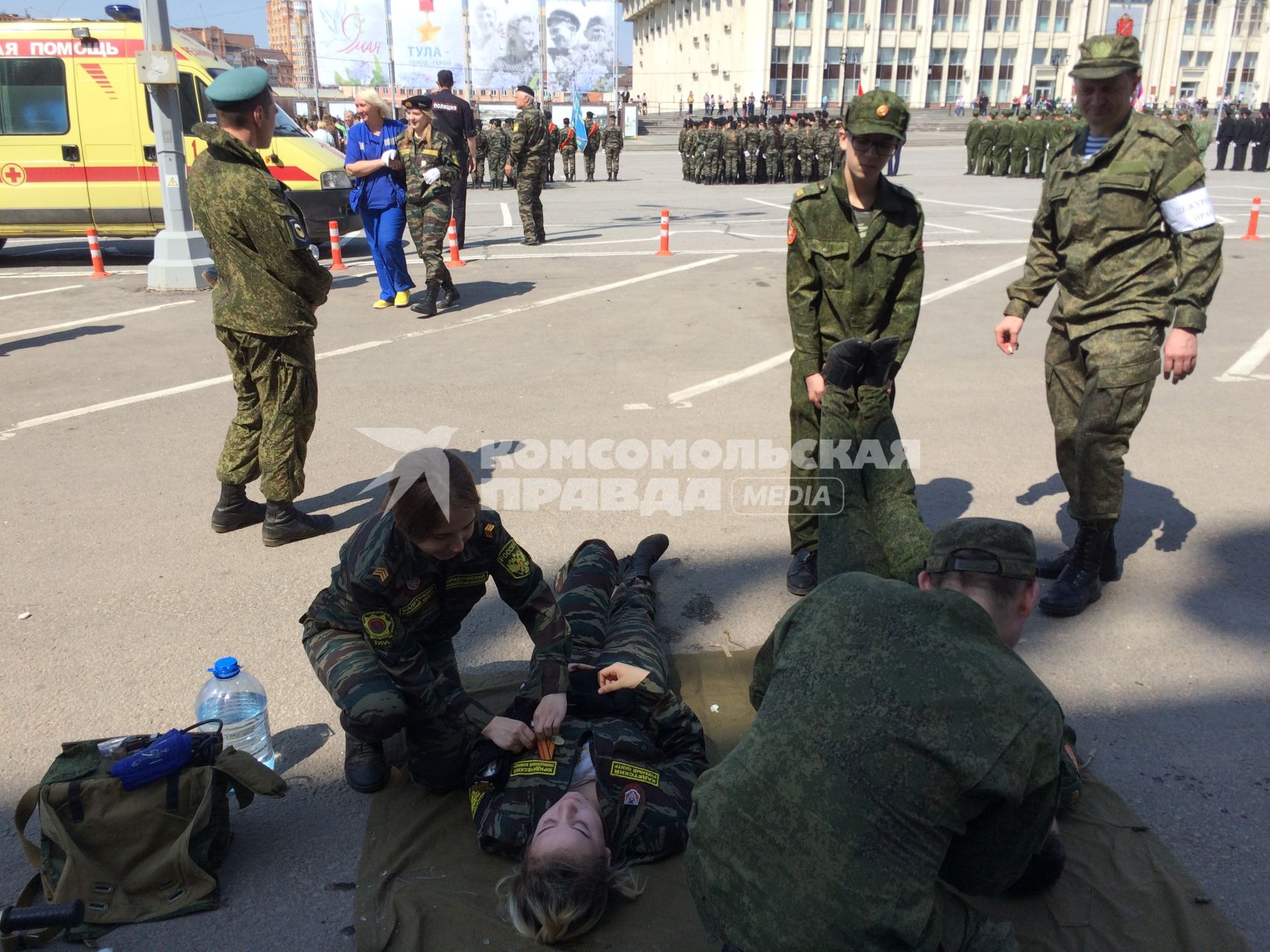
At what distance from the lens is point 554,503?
530cm

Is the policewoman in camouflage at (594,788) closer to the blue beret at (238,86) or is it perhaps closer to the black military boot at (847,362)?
the black military boot at (847,362)

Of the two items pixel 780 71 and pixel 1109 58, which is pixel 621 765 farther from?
pixel 780 71

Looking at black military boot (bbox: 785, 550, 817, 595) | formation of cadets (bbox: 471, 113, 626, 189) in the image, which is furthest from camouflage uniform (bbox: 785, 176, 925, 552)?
formation of cadets (bbox: 471, 113, 626, 189)

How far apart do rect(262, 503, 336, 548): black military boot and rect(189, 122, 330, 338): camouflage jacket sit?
2.91 feet

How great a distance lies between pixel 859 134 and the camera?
3629 millimetres

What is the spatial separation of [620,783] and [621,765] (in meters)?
0.07

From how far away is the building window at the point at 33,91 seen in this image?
478 inches

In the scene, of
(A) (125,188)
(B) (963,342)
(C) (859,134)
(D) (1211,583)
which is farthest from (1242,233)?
(A) (125,188)

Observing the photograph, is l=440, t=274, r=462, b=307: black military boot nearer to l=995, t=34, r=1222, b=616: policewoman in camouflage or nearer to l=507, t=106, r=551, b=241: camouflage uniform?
l=507, t=106, r=551, b=241: camouflage uniform

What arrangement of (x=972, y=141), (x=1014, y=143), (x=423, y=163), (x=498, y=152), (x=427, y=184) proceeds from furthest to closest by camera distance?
(x=972, y=141) < (x=1014, y=143) < (x=498, y=152) < (x=427, y=184) < (x=423, y=163)

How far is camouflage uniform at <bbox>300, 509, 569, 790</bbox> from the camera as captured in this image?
285 cm

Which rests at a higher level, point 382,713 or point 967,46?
point 967,46

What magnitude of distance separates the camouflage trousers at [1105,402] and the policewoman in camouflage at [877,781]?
239cm

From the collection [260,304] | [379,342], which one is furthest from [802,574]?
[379,342]
